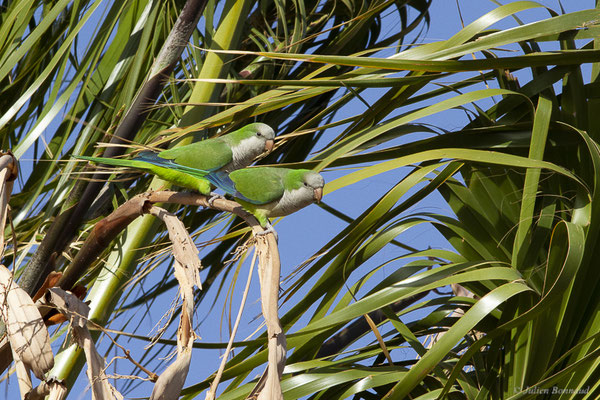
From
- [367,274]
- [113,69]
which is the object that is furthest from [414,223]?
[113,69]

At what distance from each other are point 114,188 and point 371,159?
2.34ft

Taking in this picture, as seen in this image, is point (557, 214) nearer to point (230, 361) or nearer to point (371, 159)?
point (371, 159)

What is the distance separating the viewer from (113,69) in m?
1.69

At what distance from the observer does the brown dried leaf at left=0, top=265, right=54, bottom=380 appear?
0.90 m

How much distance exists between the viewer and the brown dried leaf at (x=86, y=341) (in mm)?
833

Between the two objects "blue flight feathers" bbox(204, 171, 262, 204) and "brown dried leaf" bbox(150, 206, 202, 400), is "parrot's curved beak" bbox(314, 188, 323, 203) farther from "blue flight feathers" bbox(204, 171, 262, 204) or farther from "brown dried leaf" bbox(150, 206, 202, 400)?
"brown dried leaf" bbox(150, 206, 202, 400)

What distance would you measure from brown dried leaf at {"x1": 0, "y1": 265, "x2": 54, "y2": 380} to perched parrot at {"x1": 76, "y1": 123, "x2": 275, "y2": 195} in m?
0.36

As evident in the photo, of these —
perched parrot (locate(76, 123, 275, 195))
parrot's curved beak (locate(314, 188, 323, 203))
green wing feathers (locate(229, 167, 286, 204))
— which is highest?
perched parrot (locate(76, 123, 275, 195))

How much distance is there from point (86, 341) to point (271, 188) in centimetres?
45

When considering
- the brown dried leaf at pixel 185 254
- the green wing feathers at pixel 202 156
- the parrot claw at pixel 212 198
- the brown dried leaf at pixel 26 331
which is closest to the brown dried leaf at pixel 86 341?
the brown dried leaf at pixel 26 331

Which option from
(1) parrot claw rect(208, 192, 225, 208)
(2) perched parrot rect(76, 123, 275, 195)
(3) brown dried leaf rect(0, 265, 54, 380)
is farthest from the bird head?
(3) brown dried leaf rect(0, 265, 54, 380)

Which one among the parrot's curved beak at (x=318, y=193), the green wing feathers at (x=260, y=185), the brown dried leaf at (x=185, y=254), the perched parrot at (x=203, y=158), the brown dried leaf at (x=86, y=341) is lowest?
the brown dried leaf at (x=86, y=341)

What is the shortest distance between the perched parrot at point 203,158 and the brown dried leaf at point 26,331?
0.36 meters

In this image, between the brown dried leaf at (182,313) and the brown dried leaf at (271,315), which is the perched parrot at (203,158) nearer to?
the brown dried leaf at (182,313)
